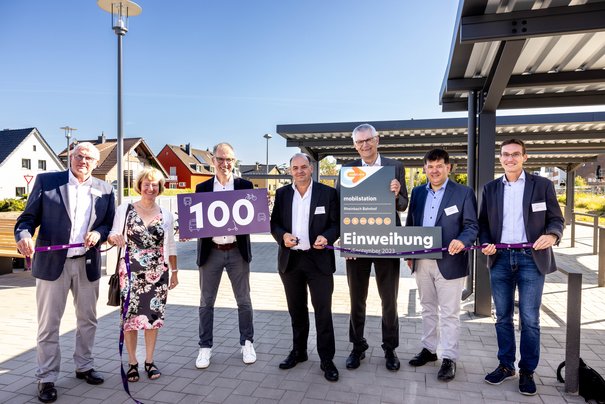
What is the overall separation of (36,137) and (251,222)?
145 ft

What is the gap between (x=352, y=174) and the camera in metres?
3.57

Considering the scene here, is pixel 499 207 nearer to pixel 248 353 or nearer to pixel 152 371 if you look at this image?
pixel 248 353

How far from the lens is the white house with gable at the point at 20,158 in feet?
118

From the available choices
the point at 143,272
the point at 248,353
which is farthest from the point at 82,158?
the point at 248,353

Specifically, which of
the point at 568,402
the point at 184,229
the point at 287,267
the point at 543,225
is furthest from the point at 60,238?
the point at 568,402

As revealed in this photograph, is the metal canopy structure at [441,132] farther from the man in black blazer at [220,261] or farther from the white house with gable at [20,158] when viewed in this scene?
the white house with gable at [20,158]

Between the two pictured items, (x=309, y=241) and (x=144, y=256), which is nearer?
(x=144, y=256)

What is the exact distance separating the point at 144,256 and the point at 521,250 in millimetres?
3219

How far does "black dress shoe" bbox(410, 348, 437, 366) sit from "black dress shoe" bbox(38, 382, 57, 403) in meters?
3.11

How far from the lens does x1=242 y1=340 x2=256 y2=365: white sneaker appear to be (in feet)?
12.5

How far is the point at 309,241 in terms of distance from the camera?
356cm

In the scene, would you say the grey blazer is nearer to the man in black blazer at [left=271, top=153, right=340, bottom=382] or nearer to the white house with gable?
the man in black blazer at [left=271, top=153, right=340, bottom=382]

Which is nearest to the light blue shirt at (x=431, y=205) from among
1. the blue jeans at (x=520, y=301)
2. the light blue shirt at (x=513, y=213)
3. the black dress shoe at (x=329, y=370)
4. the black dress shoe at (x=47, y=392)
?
the light blue shirt at (x=513, y=213)

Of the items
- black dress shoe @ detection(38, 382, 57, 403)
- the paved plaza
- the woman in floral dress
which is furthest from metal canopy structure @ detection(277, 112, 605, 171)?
black dress shoe @ detection(38, 382, 57, 403)
